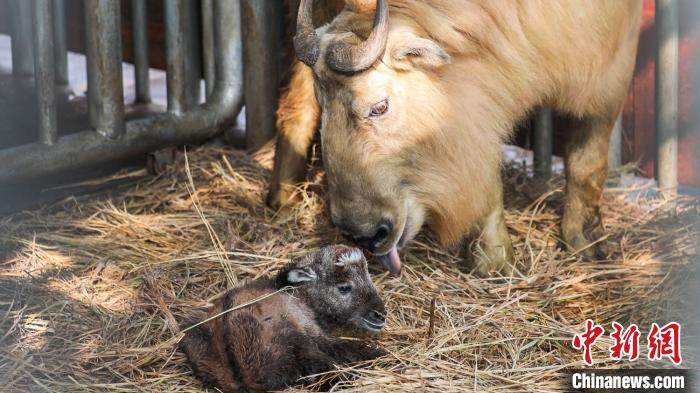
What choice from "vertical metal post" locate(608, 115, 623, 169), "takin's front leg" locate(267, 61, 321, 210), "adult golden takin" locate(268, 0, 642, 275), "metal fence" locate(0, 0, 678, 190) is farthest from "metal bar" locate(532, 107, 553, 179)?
"takin's front leg" locate(267, 61, 321, 210)

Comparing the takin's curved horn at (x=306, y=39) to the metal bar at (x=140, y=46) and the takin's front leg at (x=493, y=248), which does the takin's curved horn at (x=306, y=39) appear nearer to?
the takin's front leg at (x=493, y=248)

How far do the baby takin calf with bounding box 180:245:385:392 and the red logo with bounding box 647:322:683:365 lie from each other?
99 cm

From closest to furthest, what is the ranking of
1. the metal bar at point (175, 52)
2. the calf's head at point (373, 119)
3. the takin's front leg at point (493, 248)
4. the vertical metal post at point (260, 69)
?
the calf's head at point (373, 119) < the takin's front leg at point (493, 248) < the metal bar at point (175, 52) < the vertical metal post at point (260, 69)

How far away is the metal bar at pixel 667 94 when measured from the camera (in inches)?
212

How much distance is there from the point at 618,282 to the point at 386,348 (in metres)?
1.23

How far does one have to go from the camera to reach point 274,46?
19.6ft

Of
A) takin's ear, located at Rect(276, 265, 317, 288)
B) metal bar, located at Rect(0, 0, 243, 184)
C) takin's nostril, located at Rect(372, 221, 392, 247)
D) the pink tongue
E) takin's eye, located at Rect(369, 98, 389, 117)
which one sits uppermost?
takin's eye, located at Rect(369, 98, 389, 117)

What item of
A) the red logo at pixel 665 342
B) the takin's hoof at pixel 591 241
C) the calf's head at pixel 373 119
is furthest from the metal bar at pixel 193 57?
the red logo at pixel 665 342

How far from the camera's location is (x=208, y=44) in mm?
6027

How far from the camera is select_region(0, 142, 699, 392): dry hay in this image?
151 inches

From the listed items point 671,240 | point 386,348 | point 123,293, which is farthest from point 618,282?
point 123,293

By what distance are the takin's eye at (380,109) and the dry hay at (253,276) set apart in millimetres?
764

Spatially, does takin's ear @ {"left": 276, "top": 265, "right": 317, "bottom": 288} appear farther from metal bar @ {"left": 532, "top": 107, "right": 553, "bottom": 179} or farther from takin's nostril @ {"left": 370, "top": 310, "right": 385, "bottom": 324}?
metal bar @ {"left": 532, "top": 107, "right": 553, "bottom": 179}

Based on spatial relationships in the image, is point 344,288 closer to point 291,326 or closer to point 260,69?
point 291,326
